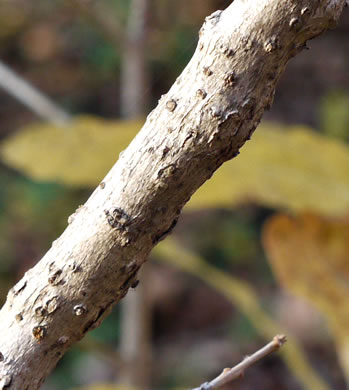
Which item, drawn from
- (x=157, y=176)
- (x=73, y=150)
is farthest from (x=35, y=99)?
(x=157, y=176)

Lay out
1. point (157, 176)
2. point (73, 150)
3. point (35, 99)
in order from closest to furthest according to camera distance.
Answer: point (157, 176) < point (73, 150) < point (35, 99)

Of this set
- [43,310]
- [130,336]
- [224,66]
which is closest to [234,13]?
→ [224,66]

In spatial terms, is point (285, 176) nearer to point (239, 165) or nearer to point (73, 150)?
point (239, 165)

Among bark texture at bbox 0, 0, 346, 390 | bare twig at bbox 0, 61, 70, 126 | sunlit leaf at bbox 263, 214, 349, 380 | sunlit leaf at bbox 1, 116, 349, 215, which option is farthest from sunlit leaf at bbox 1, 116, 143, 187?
bark texture at bbox 0, 0, 346, 390

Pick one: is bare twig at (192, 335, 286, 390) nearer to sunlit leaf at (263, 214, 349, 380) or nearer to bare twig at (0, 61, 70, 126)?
sunlit leaf at (263, 214, 349, 380)

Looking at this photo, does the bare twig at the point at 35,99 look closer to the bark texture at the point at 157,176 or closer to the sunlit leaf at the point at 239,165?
the sunlit leaf at the point at 239,165

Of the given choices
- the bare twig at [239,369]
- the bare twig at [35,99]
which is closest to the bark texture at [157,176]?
the bare twig at [239,369]
